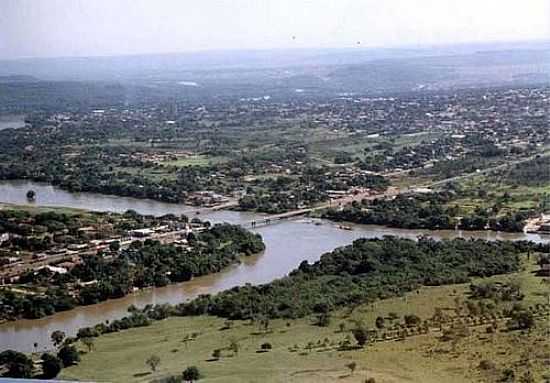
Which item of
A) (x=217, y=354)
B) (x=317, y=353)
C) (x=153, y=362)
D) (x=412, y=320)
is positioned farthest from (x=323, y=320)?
(x=153, y=362)

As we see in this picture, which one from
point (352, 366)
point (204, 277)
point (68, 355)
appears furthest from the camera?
point (204, 277)

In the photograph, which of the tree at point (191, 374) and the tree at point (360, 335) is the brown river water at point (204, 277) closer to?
the tree at point (191, 374)

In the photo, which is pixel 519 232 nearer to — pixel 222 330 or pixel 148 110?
pixel 222 330

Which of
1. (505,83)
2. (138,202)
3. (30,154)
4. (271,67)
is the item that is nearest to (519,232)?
(505,83)

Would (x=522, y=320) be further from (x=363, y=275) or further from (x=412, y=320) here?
(x=363, y=275)

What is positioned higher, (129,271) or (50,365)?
(50,365)

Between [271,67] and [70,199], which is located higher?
[271,67]

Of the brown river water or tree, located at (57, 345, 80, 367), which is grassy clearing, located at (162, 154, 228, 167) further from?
tree, located at (57, 345, 80, 367)

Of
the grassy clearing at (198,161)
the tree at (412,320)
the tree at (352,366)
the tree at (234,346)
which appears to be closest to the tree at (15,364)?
the tree at (234,346)
